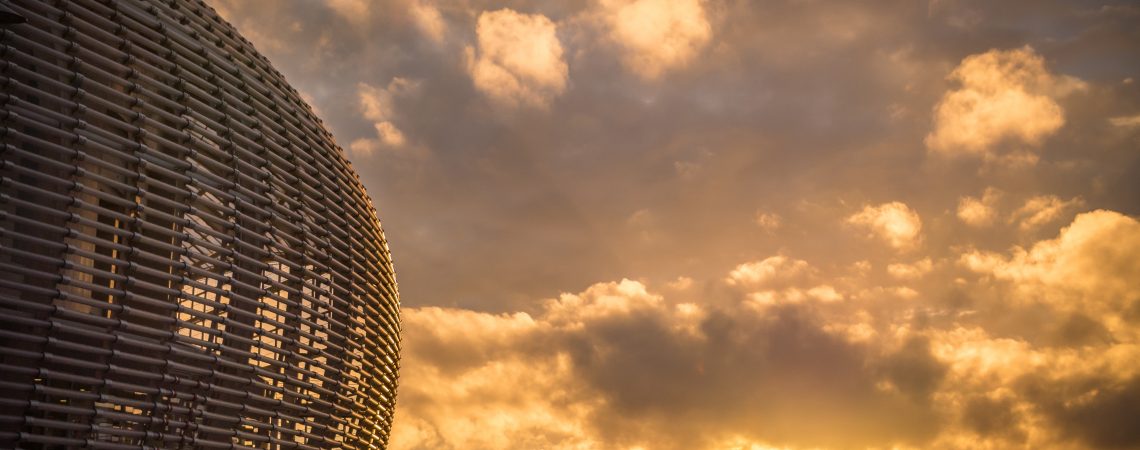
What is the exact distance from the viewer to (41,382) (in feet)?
67.2

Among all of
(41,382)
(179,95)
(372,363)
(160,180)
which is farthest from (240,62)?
(41,382)

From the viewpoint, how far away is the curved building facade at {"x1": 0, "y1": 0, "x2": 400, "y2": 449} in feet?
67.6

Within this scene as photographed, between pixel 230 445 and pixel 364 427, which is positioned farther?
pixel 364 427

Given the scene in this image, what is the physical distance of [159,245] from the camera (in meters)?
22.7

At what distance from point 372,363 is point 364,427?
5.80 ft

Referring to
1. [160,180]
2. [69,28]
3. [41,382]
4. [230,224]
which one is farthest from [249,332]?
[69,28]

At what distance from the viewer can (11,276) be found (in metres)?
20.1

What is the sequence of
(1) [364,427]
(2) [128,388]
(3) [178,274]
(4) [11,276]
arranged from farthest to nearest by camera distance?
1. (1) [364,427]
2. (3) [178,274]
3. (2) [128,388]
4. (4) [11,276]

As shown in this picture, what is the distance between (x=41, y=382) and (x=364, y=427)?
12.6m

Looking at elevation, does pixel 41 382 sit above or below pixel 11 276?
below

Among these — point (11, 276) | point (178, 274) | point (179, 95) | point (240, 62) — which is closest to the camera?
point (11, 276)

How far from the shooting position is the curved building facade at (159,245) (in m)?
20.6

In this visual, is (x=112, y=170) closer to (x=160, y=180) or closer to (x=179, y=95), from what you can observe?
(x=160, y=180)

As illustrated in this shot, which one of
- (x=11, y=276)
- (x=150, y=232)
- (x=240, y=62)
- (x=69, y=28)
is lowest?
(x=11, y=276)
